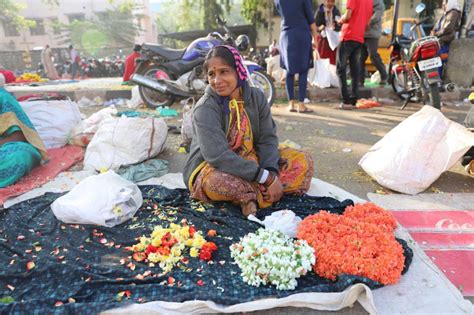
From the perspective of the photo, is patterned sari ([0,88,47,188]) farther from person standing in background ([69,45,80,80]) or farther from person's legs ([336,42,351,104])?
person standing in background ([69,45,80,80])

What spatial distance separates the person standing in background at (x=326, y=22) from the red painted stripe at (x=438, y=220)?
5233 millimetres

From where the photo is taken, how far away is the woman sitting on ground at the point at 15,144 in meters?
3.13

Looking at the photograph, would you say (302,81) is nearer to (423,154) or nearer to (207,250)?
(423,154)

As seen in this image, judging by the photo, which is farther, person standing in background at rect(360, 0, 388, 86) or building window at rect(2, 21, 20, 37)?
building window at rect(2, 21, 20, 37)

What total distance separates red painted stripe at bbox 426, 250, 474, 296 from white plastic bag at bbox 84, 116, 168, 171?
2686mm

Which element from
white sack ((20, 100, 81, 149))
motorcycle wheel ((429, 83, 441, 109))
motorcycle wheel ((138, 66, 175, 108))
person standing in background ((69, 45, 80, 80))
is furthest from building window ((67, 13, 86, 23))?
motorcycle wheel ((429, 83, 441, 109))

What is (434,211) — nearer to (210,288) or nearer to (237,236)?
(237,236)

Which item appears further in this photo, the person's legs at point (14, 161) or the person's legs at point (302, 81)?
the person's legs at point (302, 81)

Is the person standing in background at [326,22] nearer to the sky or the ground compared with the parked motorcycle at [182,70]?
nearer to the sky

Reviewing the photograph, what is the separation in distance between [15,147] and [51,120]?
107 cm

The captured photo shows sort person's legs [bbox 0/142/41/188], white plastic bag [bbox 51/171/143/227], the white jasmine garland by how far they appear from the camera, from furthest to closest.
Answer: person's legs [bbox 0/142/41/188], white plastic bag [bbox 51/171/143/227], the white jasmine garland

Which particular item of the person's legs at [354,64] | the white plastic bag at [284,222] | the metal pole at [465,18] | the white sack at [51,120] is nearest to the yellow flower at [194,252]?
the white plastic bag at [284,222]

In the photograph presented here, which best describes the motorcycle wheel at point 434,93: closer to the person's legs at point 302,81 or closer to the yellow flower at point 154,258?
the person's legs at point 302,81

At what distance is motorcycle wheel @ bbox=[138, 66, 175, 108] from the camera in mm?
6523
